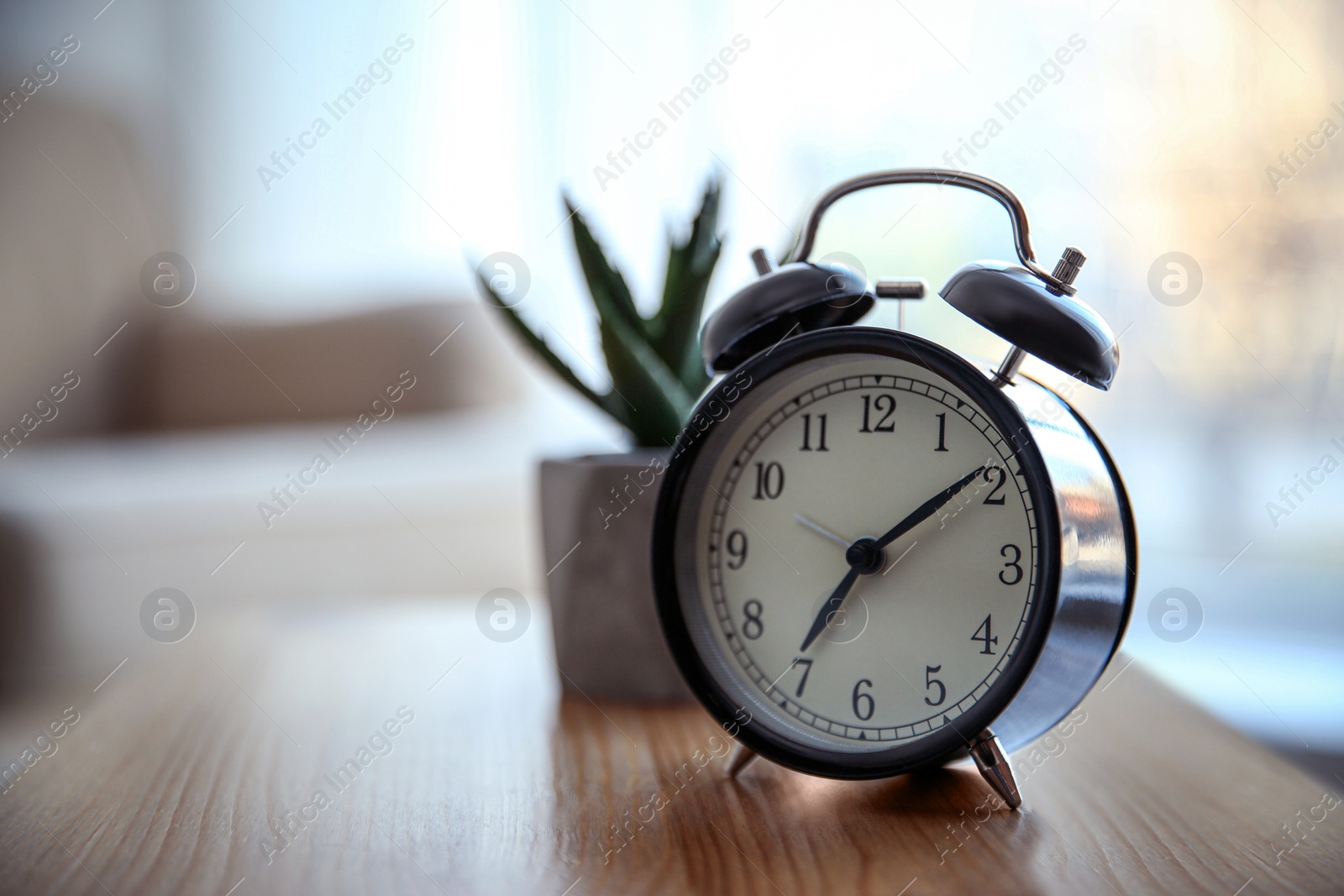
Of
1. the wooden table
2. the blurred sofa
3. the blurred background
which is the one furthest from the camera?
the blurred sofa

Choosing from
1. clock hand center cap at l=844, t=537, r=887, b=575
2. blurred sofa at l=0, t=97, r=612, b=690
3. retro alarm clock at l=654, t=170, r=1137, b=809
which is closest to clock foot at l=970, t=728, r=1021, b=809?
retro alarm clock at l=654, t=170, r=1137, b=809

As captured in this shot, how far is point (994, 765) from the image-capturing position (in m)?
0.56

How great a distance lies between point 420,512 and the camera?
2035mm

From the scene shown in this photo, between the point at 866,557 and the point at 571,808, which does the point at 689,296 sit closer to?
the point at 866,557

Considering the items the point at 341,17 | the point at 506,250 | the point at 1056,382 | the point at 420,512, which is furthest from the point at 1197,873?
the point at 341,17

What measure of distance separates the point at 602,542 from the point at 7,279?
2.52 meters

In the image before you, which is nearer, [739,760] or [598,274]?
[739,760]

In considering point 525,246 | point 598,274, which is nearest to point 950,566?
point 598,274

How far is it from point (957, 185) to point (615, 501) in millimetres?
369

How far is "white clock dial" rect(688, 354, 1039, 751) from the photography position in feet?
1.87

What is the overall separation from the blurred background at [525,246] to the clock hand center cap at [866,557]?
1.08 ft

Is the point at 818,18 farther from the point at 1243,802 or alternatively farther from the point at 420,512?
the point at 1243,802

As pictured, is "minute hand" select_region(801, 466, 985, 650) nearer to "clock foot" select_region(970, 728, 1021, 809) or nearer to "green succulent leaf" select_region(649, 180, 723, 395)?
"clock foot" select_region(970, 728, 1021, 809)

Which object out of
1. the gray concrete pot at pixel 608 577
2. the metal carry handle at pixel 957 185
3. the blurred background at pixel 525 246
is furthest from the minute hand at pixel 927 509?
the blurred background at pixel 525 246
